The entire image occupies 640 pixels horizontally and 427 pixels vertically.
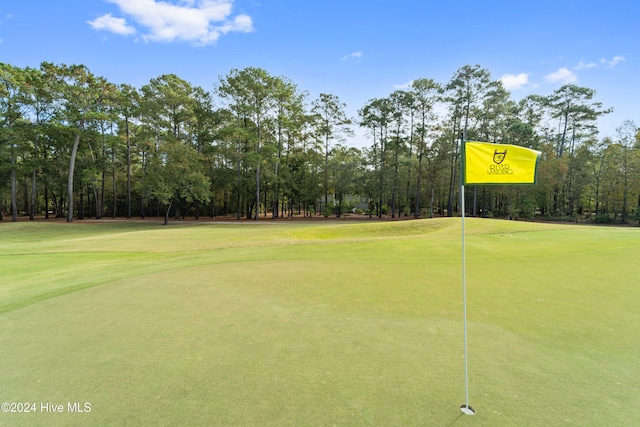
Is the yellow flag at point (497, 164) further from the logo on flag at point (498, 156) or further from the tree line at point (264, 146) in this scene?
the tree line at point (264, 146)

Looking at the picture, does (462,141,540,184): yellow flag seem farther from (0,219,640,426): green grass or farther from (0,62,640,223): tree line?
(0,62,640,223): tree line

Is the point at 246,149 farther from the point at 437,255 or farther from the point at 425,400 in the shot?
the point at 425,400

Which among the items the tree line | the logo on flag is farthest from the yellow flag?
the tree line

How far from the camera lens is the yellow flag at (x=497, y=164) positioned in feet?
12.6

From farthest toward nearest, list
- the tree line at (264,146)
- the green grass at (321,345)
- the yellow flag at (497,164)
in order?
the tree line at (264,146) < the yellow flag at (497,164) < the green grass at (321,345)

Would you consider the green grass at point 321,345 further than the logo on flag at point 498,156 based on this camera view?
No

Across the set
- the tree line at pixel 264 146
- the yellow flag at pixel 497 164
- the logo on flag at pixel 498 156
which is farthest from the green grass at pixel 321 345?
the tree line at pixel 264 146

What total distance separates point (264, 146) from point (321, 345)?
1396 inches

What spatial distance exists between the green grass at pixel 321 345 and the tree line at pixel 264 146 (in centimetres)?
2919

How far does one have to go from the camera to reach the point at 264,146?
37.5 meters

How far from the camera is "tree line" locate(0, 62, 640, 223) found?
33.3m

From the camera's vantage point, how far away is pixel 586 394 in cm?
310

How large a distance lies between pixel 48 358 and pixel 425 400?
4.48 meters

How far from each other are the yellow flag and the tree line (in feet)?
110
